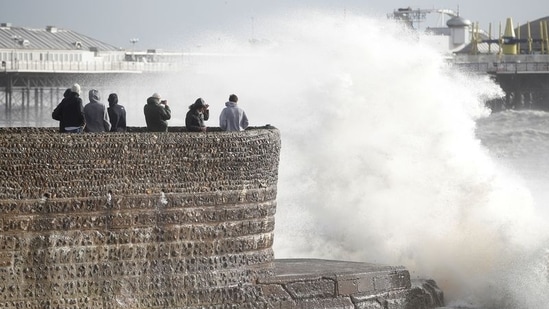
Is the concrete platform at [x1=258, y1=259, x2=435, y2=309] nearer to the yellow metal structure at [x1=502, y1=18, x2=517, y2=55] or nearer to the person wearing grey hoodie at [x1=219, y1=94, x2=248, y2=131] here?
the person wearing grey hoodie at [x1=219, y1=94, x2=248, y2=131]

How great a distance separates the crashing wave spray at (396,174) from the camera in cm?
1883

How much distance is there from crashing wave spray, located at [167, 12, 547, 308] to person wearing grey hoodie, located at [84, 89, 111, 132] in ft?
17.4

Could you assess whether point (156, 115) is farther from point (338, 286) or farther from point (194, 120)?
point (338, 286)

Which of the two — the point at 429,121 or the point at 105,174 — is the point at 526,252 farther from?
the point at 105,174

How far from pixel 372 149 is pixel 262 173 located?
954cm

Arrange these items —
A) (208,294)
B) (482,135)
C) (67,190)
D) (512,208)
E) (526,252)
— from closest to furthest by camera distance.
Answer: (67,190) → (208,294) → (526,252) → (512,208) → (482,135)

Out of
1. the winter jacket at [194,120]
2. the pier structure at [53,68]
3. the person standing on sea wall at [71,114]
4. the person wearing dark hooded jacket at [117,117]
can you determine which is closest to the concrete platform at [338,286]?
the winter jacket at [194,120]

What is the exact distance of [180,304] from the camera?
505 inches

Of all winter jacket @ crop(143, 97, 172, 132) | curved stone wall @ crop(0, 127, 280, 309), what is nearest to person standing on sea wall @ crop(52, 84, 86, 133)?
curved stone wall @ crop(0, 127, 280, 309)

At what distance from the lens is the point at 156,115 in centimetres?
1448

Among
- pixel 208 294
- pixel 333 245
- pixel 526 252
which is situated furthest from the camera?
pixel 333 245

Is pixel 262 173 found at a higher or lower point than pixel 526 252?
higher

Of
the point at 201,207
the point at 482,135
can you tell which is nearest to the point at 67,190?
the point at 201,207

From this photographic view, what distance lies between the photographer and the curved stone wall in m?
12.0
